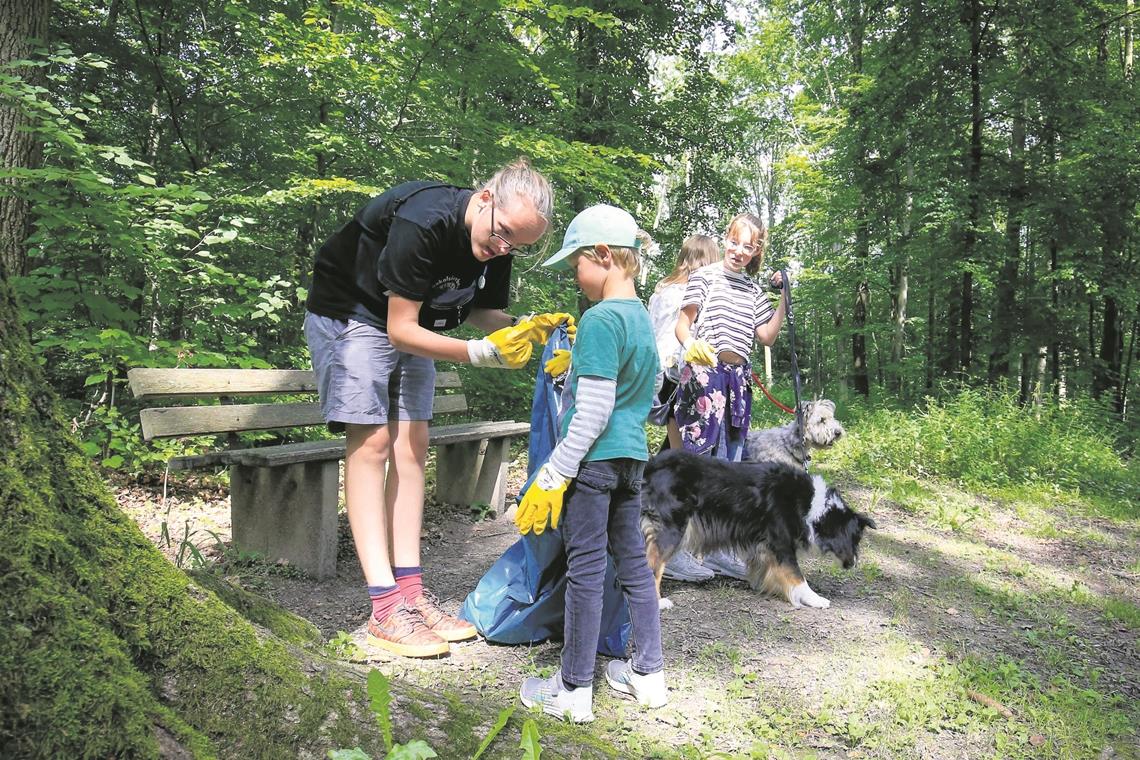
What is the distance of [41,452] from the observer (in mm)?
1139

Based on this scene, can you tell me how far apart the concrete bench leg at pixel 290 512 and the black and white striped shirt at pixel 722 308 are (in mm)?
2232

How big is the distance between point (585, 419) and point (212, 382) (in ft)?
8.27

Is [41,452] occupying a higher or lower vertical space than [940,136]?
lower

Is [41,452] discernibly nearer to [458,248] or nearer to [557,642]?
[458,248]

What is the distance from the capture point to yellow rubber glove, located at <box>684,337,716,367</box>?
362 cm

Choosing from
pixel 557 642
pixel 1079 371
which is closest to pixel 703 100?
pixel 1079 371

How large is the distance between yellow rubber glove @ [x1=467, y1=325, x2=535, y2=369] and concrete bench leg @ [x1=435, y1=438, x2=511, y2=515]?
2733mm

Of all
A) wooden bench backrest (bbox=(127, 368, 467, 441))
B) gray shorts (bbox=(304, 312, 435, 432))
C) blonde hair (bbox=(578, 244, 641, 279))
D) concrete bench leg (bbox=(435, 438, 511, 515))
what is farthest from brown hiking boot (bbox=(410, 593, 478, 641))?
concrete bench leg (bbox=(435, 438, 511, 515))

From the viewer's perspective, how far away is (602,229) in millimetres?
2355

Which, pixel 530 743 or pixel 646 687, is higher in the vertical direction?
pixel 530 743

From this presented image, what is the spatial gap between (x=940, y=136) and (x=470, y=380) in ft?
28.0

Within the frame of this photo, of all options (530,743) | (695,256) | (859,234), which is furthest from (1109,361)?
(530,743)

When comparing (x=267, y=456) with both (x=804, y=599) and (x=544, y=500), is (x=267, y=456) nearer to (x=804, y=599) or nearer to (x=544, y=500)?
(x=544, y=500)

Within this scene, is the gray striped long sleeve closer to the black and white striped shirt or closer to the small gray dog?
the black and white striped shirt
